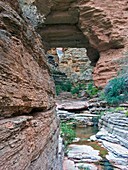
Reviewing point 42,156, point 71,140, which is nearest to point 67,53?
point 71,140

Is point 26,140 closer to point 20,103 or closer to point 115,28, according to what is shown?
point 20,103

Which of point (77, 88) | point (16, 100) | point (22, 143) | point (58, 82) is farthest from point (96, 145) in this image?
point (58, 82)

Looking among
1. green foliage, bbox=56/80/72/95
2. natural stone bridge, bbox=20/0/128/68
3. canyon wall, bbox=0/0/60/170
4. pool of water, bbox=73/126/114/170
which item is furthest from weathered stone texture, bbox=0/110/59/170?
green foliage, bbox=56/80/72/95

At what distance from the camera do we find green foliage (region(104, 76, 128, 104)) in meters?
9.63

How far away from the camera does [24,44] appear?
200 centimetres

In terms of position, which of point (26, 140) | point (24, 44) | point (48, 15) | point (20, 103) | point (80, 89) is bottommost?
point (26, 140)

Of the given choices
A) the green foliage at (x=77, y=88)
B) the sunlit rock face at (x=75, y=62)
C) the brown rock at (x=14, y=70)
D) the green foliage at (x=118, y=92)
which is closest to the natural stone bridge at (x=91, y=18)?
the green foliage at (x=118, y=92)

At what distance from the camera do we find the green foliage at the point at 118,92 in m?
9.63

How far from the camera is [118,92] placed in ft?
32.8

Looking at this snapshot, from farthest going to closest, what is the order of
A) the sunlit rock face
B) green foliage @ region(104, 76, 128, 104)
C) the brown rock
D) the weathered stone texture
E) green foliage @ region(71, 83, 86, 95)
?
1. the sunlit rock face
2. green foliage @ region(71, 83, 86, 95)
3. green foliage @ region(104, 76, 128, 104)
4. the brown rock
5. the weathered stone texture

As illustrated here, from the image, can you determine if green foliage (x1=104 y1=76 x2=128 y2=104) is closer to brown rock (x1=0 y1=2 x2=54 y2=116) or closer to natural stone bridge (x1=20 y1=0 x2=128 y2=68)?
natural stone bridge (x1=20 y1=0 x2=128 y2=68)

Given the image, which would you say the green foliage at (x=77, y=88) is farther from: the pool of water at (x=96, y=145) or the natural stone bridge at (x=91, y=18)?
the pool of water at (x=96, y=145)

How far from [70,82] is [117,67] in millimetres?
7285

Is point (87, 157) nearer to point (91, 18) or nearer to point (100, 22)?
point (100, 22)
